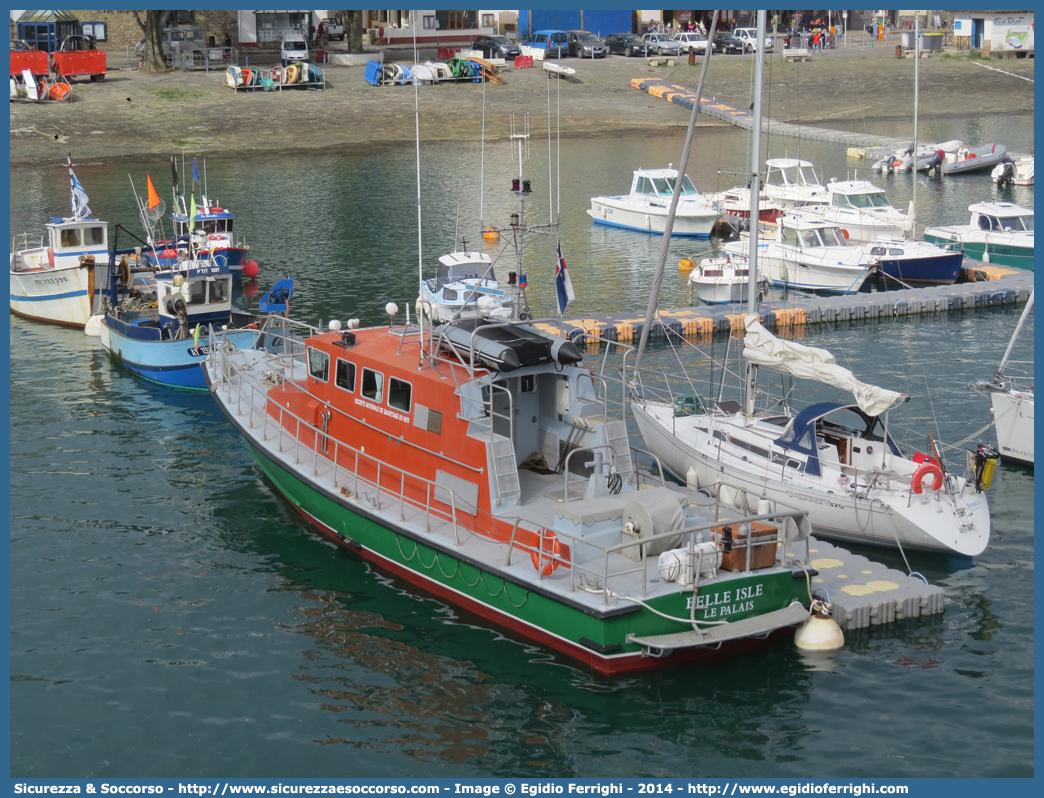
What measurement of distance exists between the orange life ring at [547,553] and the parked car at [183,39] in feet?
223

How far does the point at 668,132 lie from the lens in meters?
71.2

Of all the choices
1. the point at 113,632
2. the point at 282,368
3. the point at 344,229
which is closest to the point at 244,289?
the point at 344,229

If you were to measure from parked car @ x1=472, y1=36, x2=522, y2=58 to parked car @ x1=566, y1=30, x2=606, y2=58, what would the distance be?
177 inches

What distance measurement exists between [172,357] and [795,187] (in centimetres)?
2827

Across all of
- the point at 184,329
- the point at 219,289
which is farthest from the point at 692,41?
the point at 184,329

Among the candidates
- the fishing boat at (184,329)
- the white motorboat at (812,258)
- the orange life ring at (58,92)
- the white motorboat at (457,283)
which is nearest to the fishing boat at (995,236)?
the white motorboat at (812,258)

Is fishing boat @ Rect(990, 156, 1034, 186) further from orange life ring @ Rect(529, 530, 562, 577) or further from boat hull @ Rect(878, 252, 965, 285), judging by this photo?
orange life ring @ Rect(529, 530, 562, 577)

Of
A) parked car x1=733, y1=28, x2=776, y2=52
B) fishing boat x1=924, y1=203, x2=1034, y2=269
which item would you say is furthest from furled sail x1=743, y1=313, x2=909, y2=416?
parked car x1=733, y1=28, x2=776, y2=52

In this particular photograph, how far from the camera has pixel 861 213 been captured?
140ft

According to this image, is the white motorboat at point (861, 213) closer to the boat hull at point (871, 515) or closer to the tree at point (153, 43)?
the boat hull at point (871, 515)

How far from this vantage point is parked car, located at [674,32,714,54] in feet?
285

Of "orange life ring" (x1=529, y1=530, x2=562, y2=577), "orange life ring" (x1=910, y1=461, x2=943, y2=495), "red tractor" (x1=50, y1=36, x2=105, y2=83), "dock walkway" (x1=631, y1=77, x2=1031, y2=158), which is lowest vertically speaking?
"orange life ring" (x1=529, y1=530, x2=562, y2=577)

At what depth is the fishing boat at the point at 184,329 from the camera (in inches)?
1155

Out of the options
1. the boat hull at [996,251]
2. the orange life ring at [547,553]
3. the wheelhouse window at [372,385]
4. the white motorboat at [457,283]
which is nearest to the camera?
the orange life ring at [547,553]
